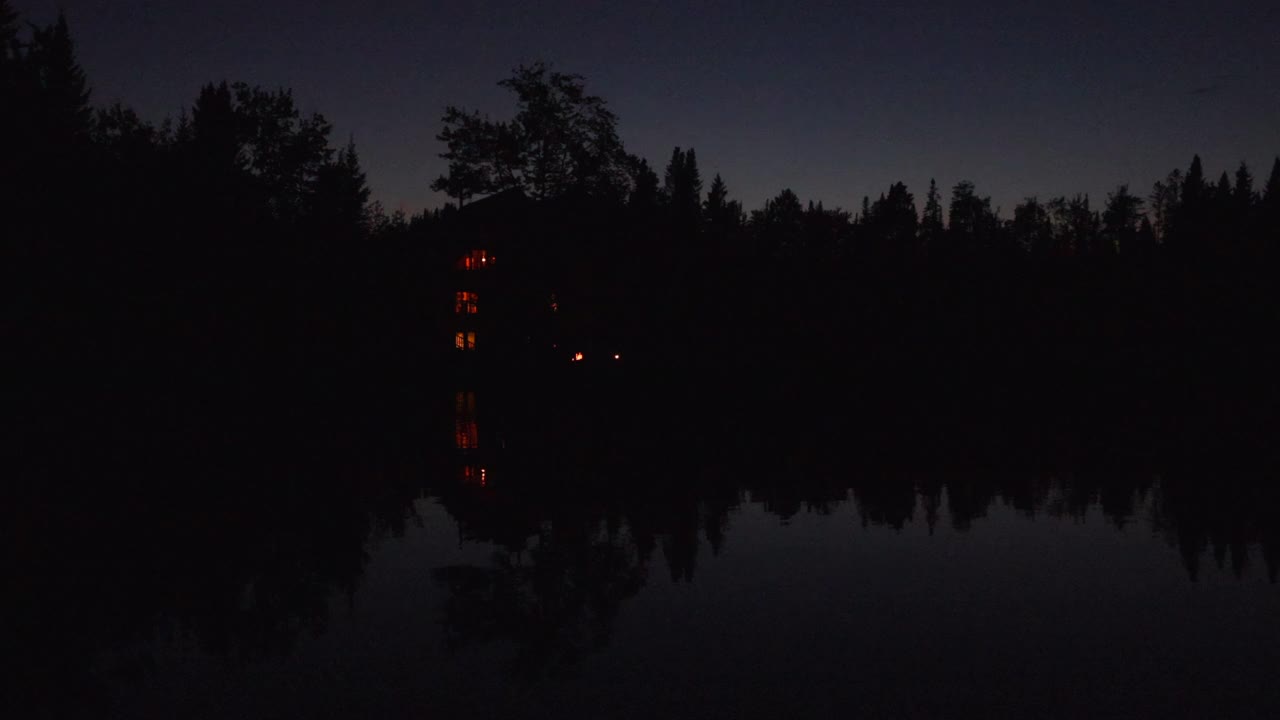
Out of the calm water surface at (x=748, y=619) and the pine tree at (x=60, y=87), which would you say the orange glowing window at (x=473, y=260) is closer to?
the pine tree at (x=60, y=87)

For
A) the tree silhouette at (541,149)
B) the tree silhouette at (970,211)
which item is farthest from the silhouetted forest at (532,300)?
the tree silhouette at (970,211)

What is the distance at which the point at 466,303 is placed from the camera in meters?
54.8

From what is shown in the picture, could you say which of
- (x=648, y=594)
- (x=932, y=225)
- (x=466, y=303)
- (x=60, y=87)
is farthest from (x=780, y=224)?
(x=648, y=594)

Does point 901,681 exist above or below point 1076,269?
below

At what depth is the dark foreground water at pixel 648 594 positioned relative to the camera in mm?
6961

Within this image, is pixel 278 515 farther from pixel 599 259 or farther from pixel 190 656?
pixel 599 259

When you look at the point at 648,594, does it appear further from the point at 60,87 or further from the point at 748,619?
the point at 60,87

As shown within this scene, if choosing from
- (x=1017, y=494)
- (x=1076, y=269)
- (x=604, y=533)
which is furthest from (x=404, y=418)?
(x=1076, y=269)

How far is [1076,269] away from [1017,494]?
228ft

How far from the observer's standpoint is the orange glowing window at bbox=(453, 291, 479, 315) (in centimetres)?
5459

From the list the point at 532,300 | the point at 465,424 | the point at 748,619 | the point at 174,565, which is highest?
the point at 532,300

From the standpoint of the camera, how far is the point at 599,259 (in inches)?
1810

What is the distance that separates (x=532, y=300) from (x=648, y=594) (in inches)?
1347

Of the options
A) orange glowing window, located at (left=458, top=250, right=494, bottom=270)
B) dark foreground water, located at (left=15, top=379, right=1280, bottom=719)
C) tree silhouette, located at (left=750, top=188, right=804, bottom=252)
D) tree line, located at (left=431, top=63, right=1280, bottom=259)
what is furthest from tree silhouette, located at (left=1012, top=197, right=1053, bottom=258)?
dark foreground water, located at (left=15, top=379, right=1280, bottom=719)
